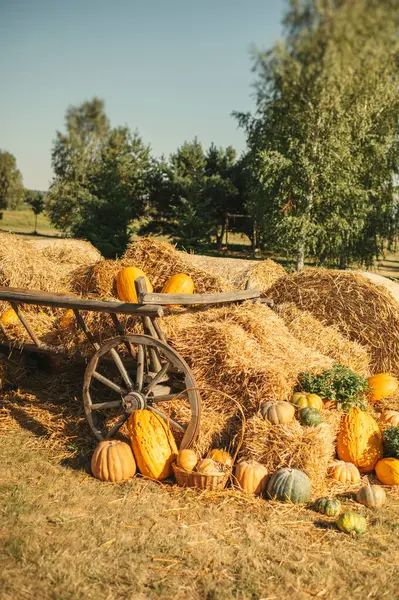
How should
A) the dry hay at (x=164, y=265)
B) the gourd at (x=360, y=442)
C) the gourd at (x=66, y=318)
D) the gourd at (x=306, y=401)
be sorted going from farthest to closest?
the dry hay at (x=164, y=265) < the gourd at (x=66, y=318) < the gourd at (x=306, y=401) < the gourd at (x=360, y=442)

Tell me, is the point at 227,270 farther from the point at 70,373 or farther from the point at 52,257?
the point at 70,373

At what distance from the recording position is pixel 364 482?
434cm

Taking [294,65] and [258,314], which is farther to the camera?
[258,314]

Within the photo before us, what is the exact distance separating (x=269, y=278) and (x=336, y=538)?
5.58 meters

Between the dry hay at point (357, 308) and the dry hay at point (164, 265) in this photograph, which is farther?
the dry hay at point (357, 308)

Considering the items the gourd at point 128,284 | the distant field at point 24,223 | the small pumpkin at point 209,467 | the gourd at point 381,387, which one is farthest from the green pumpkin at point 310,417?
the distant field at point 24,223

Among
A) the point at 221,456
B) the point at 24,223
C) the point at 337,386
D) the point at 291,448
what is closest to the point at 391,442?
the point at 337,386

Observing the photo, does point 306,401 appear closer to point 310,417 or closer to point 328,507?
point 310,417

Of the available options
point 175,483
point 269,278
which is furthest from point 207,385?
point 269,278

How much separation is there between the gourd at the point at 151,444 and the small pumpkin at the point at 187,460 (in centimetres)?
13

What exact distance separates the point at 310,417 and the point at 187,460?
107 centimetres

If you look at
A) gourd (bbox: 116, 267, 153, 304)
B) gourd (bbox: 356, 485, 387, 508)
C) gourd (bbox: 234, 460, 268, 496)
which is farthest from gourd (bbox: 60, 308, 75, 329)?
gourd (bbox: 356, 485, 387, 508)

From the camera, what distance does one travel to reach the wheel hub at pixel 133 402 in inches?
173

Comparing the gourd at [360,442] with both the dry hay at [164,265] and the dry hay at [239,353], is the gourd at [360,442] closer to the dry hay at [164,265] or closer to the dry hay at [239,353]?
the dry hay at [239,353]
